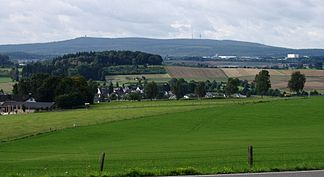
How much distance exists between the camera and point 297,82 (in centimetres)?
12731

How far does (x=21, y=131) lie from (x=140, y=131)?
447 inches

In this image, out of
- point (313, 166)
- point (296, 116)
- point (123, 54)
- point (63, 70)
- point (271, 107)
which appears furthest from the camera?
point (123, 54)

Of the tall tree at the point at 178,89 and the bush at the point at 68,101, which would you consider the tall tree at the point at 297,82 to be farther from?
the bush at the point at 68,101

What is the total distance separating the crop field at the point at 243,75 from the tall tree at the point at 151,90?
28.6 meters

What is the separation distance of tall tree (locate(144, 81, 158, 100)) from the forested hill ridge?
37419 mm

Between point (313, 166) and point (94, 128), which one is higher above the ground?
point (313, 166)

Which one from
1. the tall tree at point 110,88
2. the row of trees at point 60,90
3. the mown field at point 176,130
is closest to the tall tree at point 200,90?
the row of trees at point 60,90

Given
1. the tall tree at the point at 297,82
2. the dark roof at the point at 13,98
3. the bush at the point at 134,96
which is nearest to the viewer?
the dark roof at the point at 13,98

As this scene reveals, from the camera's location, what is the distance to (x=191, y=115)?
7238 cm

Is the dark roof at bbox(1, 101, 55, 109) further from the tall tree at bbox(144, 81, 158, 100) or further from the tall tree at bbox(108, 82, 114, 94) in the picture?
the tall tree at bbox(108, 82, 114, 94)

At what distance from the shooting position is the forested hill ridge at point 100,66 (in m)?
169

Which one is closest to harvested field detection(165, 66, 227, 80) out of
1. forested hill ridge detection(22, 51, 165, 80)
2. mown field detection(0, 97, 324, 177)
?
forested hill ridge detection(22, 51, 165, 80)

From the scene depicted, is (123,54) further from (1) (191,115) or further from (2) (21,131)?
(2) (21,131)

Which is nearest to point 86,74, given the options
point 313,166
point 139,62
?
point 139,62
